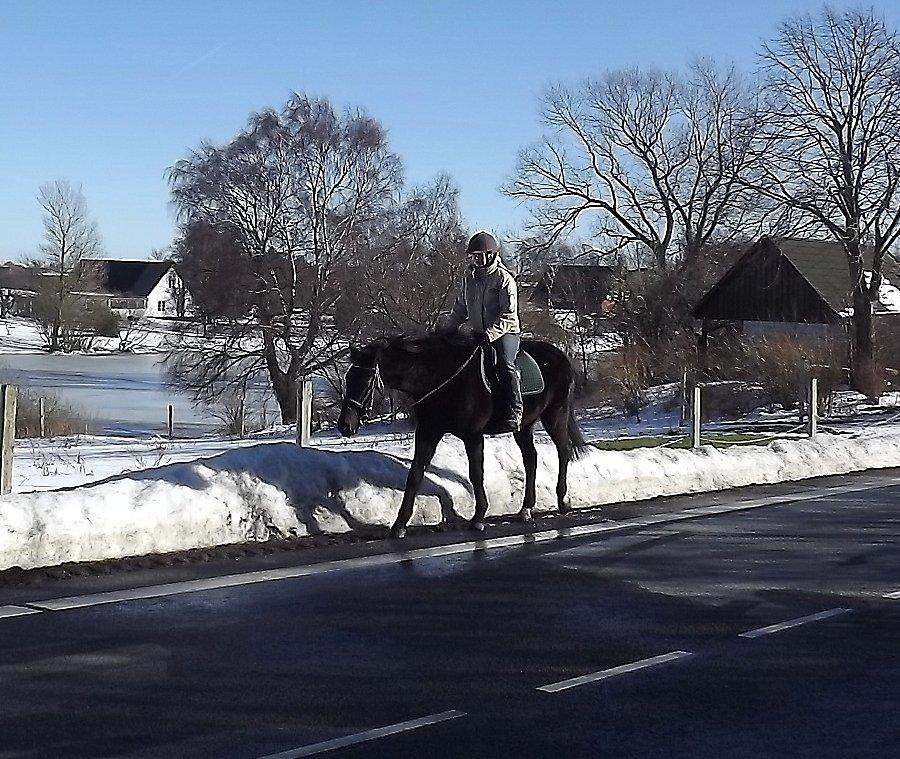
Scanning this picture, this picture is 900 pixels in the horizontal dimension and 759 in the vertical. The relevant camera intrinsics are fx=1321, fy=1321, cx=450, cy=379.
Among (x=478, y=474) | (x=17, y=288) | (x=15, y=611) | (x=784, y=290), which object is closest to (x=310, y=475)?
(x=478, y=474)

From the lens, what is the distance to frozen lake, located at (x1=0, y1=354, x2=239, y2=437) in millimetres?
42591

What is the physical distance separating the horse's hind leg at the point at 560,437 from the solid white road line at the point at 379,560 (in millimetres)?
905

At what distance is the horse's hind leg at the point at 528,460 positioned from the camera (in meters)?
13.8

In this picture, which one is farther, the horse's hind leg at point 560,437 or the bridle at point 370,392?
the horse's hind leg at point 560,437

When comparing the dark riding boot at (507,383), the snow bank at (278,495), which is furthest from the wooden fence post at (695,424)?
the dark riding boot at (507,383)

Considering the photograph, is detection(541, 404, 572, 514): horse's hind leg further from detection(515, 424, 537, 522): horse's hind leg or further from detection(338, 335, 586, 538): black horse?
detection(338, 335, 586, 538): black horse

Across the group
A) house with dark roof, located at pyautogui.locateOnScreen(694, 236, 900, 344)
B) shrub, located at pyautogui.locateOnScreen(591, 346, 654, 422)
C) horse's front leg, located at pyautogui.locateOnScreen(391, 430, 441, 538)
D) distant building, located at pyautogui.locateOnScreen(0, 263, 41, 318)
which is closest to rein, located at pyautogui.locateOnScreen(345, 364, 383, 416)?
horse's front leg, located at pyautogui.locateOnScreen(391, 430, 441, 538)

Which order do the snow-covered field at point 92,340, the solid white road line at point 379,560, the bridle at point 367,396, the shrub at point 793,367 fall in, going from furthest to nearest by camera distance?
the snow-covered field at point 92,340
the shrub at point 793,367
the bridle at point 367,396
the solid white road line at point 379,560

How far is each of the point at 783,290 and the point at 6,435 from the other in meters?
55.0

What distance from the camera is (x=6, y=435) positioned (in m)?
12.2

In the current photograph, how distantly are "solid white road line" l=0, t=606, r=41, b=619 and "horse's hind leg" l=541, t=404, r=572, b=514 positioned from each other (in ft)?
22.6

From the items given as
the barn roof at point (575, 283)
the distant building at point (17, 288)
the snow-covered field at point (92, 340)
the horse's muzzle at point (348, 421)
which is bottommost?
the horse's muzzle at point (348, 421)

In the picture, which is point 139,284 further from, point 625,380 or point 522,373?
point 522,373

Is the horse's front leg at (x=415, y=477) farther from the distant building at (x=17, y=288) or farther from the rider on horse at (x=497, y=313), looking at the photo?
the distant building at (x=17, y=288)
